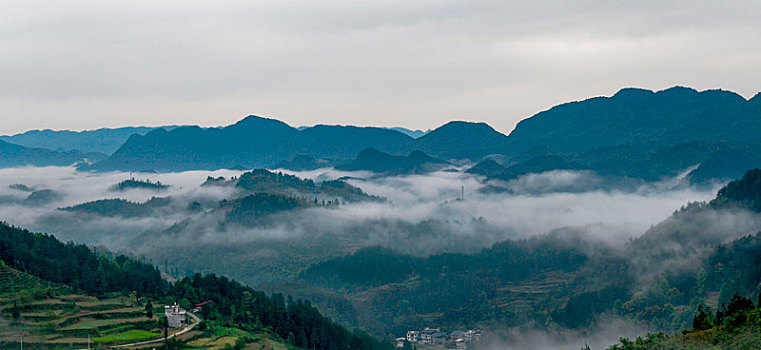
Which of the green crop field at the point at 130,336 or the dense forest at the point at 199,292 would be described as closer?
the green crop field at the point at 130,336

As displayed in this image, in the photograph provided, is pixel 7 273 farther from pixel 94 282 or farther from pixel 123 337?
pixel 123 337

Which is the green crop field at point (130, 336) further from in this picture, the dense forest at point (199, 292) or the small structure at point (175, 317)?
the dense forest at point (199, 292)

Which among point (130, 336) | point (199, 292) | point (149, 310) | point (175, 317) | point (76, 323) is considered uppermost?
point (149, 310)

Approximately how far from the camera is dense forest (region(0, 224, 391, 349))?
14550 cm

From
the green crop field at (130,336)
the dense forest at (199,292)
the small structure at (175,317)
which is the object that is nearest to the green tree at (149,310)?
the small structure at (175,317)

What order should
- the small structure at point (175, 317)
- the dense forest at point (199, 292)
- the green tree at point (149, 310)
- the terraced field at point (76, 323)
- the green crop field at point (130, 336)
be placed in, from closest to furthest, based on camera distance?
the terraced field at point (76, 323) < the green crop field at point (130, 336) < the green tree at point (149, 310) < the small structure at point (175, 317) < the dense forest at point (199, 292)

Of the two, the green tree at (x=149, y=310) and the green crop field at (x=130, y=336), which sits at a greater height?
the green tree at (x=149, y=310)

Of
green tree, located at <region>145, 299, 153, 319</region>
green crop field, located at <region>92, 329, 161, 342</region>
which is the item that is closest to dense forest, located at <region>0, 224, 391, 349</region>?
green tree, located at <region>145, 299, 153, 319</region>

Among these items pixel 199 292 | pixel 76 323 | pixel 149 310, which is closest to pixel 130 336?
pixel 76 323

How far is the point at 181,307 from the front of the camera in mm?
139500

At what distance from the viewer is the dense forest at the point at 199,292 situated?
477 feet

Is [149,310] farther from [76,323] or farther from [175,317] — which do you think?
A: [76,323]

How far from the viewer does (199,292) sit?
155 m

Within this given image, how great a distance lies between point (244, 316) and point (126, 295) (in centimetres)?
2412
